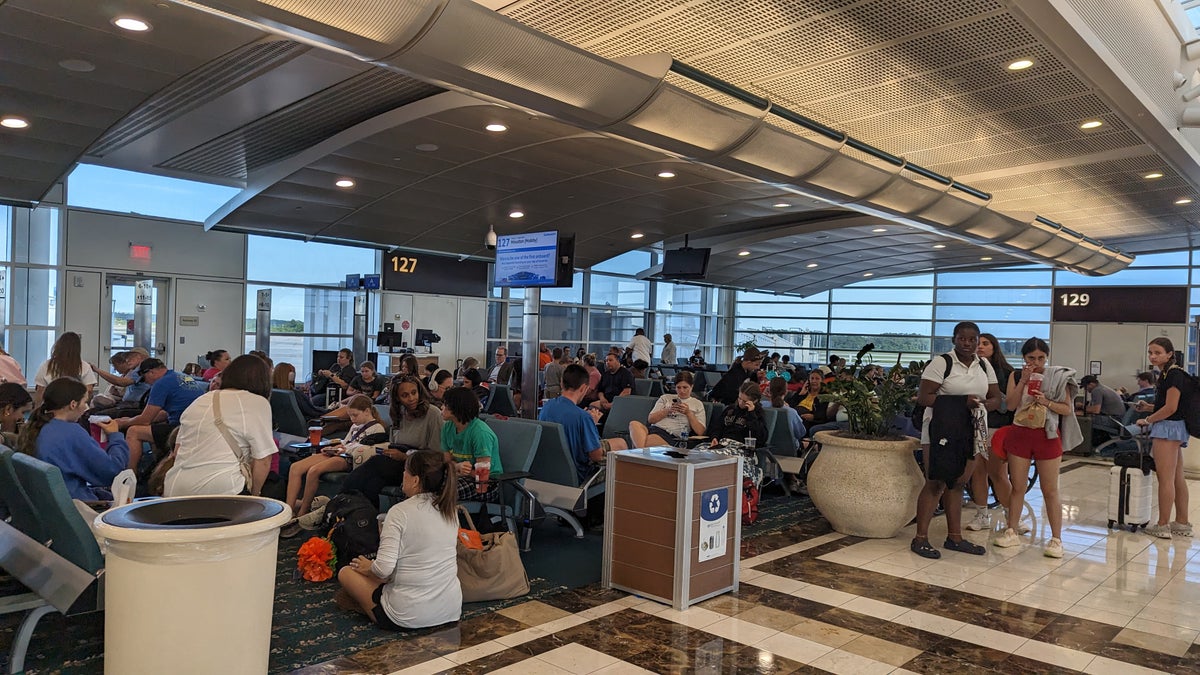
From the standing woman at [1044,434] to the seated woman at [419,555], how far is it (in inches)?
175

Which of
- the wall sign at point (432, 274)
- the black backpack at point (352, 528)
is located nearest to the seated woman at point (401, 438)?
the black backpack at point (352, 528)

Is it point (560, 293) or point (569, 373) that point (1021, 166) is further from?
point (560, 293)

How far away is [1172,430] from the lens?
6.71 meters

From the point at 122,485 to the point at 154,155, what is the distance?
10374 mm

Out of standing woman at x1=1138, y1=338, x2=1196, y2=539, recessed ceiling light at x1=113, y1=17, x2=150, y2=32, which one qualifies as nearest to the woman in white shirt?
recessed ceiling light at x1=113, y1=17, x2=150, y2=32

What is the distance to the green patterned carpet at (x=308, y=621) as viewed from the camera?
366 cm

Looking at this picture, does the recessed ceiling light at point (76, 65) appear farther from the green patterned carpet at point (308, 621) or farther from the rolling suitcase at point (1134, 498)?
the rolling suitcase at point (1134, 498)

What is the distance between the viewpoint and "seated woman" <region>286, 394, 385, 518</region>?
618 cm

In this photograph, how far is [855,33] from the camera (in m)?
6.31

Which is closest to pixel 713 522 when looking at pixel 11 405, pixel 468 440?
pixel 468 440

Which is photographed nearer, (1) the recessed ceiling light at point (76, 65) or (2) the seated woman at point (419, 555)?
(2) the seated woman at point (419, 555)

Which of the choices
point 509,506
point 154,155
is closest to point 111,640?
point 509,506

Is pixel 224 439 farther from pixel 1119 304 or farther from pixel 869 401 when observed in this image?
pixel 1119 304

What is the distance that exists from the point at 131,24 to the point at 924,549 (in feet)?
24.4
